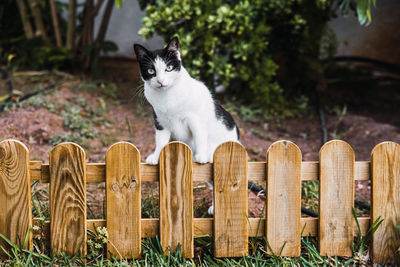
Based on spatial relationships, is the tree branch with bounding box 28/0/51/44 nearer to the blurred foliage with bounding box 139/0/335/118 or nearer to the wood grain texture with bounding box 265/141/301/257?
the blurred foliage with bounding box 139/0/335/118

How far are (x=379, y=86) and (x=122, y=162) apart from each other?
5306 mm

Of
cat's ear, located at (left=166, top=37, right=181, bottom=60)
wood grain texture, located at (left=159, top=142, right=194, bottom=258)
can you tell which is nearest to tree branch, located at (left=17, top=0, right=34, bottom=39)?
cat's ear, located at (left=166, top=37, right=181, bottom=60)

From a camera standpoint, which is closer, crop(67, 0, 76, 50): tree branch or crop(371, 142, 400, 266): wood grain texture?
crop(371, 142, 400, 266): wood grain texture

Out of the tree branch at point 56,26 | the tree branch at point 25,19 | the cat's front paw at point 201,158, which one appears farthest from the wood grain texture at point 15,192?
the tree branch at point 25,19

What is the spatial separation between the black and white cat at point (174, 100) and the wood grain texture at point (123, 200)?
0.57ft

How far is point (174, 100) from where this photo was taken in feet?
7.42

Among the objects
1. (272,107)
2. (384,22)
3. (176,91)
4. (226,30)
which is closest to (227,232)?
(176,91)

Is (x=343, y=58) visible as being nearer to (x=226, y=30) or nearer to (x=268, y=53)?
(x=268, y=53)

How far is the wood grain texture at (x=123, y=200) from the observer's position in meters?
2.08

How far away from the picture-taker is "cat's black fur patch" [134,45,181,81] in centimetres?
226

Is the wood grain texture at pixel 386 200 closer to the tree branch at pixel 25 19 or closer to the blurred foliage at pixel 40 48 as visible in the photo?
the blurred foliage at pixel 40 48

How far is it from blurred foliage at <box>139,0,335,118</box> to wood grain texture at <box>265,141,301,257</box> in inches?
89.2

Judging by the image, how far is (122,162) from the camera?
2086mm

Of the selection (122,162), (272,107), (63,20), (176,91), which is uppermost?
(63,20)
